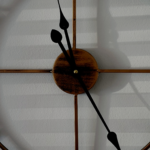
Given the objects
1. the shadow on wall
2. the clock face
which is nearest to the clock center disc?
the clock face

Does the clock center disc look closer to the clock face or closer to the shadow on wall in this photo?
the clock face

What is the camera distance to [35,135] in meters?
0.71

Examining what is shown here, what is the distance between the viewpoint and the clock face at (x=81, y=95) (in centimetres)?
68

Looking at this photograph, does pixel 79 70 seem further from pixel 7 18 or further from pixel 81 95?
pixel 7 18

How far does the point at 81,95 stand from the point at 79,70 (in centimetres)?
10

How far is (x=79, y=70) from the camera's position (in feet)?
2.13

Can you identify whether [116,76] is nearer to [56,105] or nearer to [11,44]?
[56,105]

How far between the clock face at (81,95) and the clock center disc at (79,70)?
0.04 meters

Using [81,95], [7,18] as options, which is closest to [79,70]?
[81,95]

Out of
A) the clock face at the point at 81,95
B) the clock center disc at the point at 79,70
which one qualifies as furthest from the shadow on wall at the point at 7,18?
the clock center disc at the point at 79,70

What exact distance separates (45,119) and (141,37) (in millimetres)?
475

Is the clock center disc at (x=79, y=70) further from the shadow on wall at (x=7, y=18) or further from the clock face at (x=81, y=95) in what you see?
the shadow on wall at (x=7, y=18)

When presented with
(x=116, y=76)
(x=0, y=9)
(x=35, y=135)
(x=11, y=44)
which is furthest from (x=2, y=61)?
(x=116, y=76)

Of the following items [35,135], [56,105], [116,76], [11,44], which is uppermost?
[11,44]
